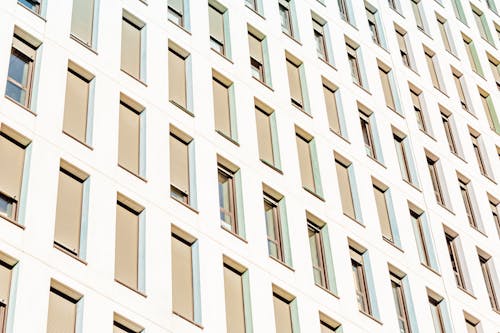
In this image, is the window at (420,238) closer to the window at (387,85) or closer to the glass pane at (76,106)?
the window at (387,85)

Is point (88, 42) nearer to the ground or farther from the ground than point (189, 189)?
farther from the ground

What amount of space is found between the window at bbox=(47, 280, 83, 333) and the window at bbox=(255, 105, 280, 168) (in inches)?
371

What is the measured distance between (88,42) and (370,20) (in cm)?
1615

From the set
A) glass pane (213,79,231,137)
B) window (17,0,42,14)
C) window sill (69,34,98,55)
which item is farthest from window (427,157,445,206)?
window (17,0,42,14)

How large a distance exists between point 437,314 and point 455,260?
3140mm

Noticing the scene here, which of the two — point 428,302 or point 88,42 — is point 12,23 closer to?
point 88,42

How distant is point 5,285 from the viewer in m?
24.5

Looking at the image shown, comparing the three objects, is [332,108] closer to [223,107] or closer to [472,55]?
[223,107]

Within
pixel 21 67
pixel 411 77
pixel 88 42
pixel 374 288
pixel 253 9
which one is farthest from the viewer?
pixel 411 77

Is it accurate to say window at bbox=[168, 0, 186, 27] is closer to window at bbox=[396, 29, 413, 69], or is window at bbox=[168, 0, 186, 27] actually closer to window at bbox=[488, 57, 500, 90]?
window at bbox=[396, 29, 413, 69]

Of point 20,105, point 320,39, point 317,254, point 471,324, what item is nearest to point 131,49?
point 20,105

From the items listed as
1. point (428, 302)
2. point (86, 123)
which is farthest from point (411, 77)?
point (86, 123)

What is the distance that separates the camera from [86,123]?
29.1m

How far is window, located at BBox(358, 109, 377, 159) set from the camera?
126ft
